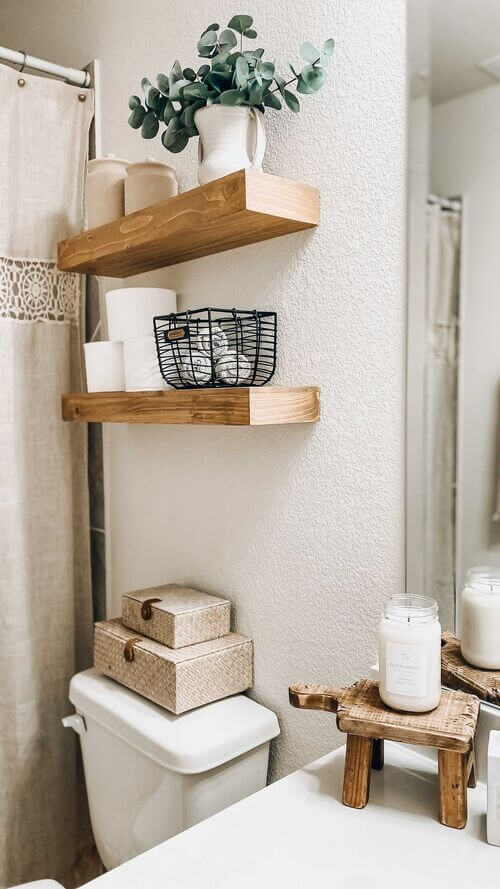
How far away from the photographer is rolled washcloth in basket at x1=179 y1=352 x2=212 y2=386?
1168 mm

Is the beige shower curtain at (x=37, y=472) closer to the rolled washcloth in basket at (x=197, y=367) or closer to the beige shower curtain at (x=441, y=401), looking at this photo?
the rolled washcloth in basket at (x=197, y=367)

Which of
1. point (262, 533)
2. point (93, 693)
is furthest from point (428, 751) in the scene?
point (93, 693)

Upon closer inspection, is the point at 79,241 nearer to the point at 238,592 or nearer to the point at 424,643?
the point at 238,592

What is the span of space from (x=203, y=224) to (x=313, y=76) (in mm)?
273

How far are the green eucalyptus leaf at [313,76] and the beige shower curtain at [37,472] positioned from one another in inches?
30.2

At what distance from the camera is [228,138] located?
1.12 meters

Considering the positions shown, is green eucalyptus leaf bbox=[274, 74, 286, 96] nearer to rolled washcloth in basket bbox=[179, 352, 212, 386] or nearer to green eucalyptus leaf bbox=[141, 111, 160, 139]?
green eucalyptus leaf bbox=[141, 111, 160, 139]

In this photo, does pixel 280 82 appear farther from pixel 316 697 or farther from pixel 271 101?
pixel 316 697

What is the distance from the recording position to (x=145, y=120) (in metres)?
1.23

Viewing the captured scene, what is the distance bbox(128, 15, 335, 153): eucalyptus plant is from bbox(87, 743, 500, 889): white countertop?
100 centimetres

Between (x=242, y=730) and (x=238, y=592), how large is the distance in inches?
10.3

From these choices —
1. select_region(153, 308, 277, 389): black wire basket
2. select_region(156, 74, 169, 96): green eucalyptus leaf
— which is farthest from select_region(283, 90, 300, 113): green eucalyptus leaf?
select_region(153, 308, 277, 389): black wire basket

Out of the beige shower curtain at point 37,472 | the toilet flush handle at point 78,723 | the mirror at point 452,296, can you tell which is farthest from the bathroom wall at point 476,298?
the beige shower curtain at point 37,472

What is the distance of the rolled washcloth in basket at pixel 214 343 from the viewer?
1155 mm
